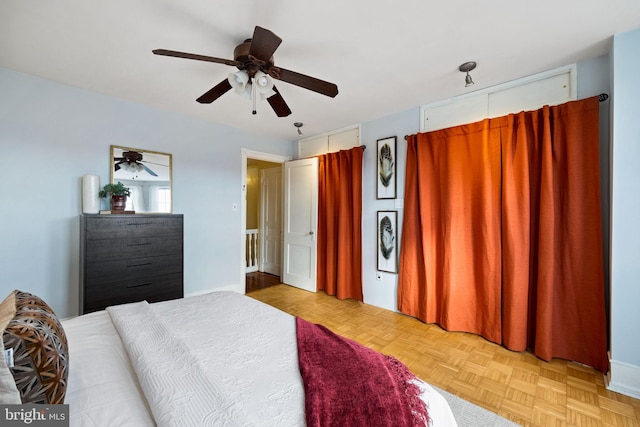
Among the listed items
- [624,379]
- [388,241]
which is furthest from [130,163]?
[624,379]

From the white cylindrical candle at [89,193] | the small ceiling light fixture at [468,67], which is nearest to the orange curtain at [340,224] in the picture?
the small ceiling light fixture at [468,67]

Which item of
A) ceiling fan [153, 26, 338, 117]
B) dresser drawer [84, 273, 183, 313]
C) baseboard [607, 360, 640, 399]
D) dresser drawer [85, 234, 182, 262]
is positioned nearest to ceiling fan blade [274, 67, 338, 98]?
ceiling fan [153, 26, 338, 117]

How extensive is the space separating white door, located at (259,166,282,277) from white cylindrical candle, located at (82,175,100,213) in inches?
117

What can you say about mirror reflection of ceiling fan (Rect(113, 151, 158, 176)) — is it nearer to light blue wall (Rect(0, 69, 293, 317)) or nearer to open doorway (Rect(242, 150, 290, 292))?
light blue wall (Rect(0, 69, 293, 317))

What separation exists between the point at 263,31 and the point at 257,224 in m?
4.73

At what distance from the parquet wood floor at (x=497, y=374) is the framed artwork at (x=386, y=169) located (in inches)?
58.7

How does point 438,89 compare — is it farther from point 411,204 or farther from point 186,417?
point 186,417

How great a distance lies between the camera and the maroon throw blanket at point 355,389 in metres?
0.86

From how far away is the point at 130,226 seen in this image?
2.60m

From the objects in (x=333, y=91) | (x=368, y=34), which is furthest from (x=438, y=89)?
(x=333, y=91)

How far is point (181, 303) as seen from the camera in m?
1.89

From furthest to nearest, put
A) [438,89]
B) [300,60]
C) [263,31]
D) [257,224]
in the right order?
[257,224]
[438,89]
[300,60]
[263,31]

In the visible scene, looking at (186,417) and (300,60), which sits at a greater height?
(300,60)

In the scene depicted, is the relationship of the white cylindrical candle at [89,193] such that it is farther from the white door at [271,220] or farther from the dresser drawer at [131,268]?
the white door at [271,220]
